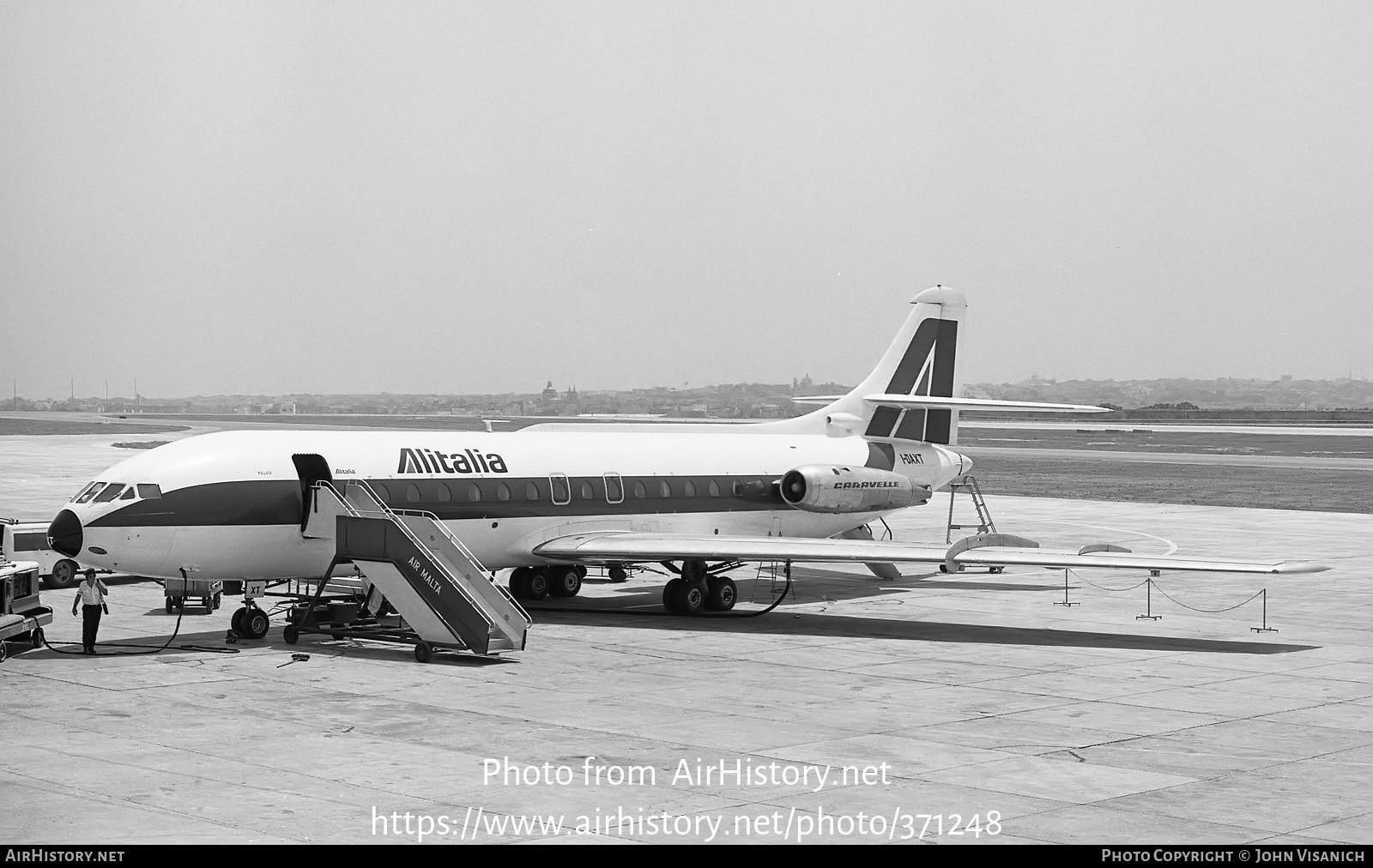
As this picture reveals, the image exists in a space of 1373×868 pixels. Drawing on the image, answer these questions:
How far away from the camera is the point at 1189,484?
77.2 m

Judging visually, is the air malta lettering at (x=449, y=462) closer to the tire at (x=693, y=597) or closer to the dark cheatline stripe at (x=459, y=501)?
the dark cheatline stripe at (x=459, y=501)

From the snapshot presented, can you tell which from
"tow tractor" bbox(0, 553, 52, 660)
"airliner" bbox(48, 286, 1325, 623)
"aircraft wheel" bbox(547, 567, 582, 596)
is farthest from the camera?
"aircraft wheel" bbox(547, 567, 582, 596)

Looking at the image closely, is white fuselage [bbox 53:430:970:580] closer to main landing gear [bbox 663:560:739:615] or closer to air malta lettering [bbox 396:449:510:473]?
air malta lettering [bbox 396:449:510:473]

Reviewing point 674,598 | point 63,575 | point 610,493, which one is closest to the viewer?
point 674,598

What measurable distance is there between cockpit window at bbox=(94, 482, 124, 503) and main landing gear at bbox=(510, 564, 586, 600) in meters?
9.33

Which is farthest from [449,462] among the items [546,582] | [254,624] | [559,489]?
[254,624]

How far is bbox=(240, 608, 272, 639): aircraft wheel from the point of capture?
27531mm

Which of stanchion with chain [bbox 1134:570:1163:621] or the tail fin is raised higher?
the tail fin

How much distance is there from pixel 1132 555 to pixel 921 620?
16.8ft

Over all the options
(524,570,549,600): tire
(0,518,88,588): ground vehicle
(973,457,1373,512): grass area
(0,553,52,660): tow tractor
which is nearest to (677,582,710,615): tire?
(524,570,549,600): tire

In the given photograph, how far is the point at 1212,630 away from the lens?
99.2 ft

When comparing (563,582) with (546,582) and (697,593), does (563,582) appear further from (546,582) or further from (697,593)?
(697,593)

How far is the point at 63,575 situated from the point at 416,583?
14866 millimetres

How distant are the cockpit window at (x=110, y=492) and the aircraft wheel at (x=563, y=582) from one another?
10.3 meters
